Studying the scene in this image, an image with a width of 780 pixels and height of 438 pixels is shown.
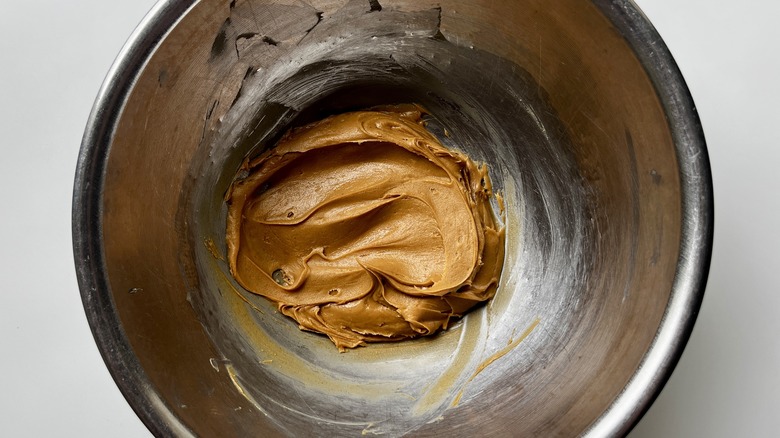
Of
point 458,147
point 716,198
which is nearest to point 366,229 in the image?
point 458,147

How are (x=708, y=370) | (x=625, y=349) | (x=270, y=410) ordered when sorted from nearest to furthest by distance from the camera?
(x=625, y=349) → (x=270, y=410) → (x=708, y=370)

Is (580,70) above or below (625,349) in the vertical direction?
above

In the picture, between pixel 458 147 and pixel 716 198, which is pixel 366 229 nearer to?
pixel 458 147

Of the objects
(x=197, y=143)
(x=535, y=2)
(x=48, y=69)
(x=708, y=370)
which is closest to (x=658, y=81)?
(x=535, y=2)

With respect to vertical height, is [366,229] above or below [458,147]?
below

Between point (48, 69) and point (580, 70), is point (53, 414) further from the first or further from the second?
point (580, 70)
